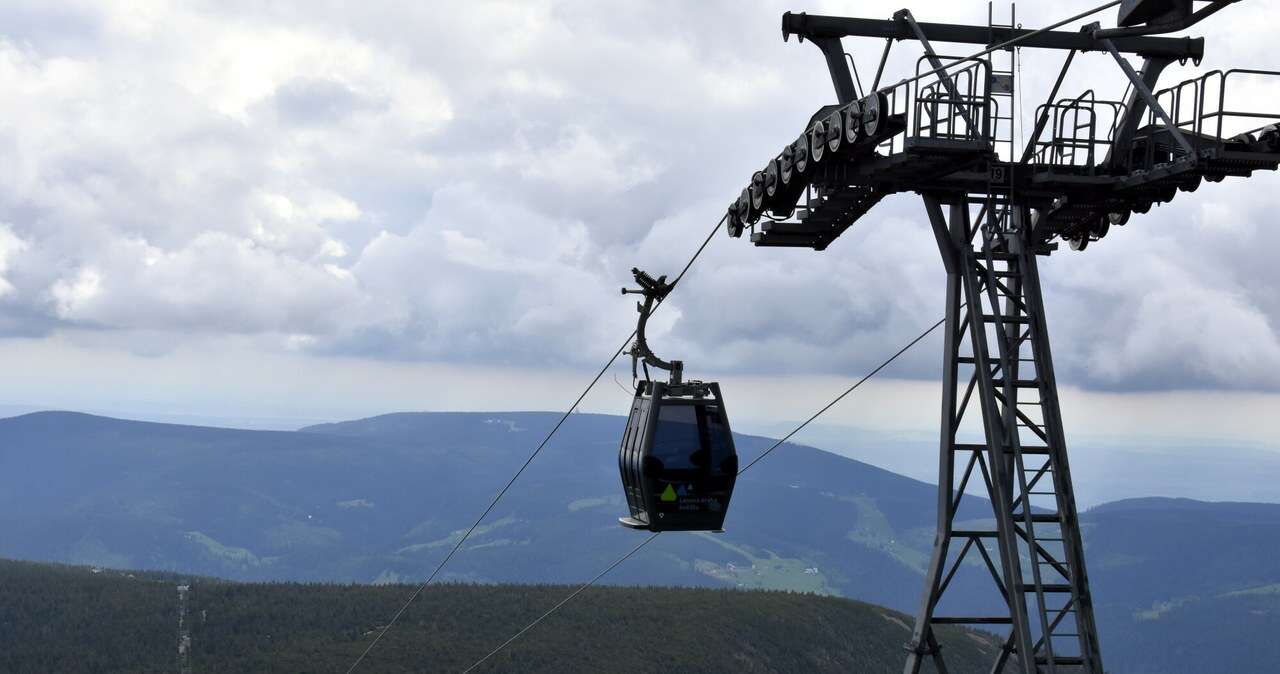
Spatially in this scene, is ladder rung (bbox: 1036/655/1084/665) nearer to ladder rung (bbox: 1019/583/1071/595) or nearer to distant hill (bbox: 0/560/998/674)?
ladder rung (bbox: 1019/583/1071/595)

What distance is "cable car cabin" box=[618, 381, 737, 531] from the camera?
27.6 meters

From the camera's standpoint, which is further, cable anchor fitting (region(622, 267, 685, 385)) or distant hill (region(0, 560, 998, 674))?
distant hill (region(0, 560, 998, 674))

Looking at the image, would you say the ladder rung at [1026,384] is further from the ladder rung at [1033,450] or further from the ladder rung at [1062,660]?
the ladder rung at [1062,660]

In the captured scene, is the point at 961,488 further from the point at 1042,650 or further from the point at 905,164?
the point at 905,164

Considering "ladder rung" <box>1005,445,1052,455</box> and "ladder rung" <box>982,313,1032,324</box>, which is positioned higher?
"ladder rung" <box>982,313,1032,324</box>

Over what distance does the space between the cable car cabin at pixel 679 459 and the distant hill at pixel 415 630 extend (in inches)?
3944

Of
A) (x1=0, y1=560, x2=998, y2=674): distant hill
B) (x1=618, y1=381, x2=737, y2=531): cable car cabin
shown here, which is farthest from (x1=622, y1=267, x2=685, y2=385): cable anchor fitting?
(x1=0, y1=560, x2=998, y2=674): distant hill

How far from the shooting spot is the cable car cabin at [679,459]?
2761cm

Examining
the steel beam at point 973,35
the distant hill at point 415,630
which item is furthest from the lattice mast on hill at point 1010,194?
the distant hill at point 415,630

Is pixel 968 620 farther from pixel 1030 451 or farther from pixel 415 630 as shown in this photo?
pixel 415 630

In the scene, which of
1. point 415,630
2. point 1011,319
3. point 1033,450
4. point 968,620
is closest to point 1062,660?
point 968,620

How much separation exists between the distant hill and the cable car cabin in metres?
100

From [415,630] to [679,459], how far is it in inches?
4630

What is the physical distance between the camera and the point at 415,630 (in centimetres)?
14012
